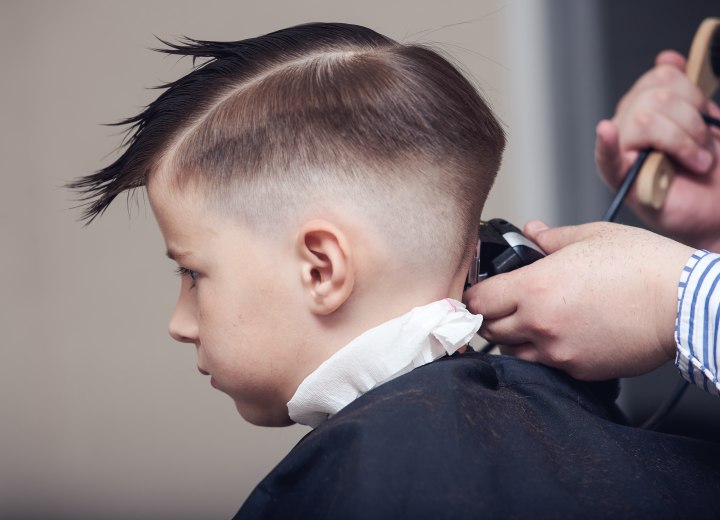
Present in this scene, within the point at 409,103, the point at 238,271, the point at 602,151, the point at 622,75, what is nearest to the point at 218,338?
the point at 238,271

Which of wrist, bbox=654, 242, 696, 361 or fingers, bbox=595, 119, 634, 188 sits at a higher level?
fingers, bbox=595, 119, 634, 188

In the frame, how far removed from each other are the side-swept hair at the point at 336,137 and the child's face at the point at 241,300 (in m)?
0.02

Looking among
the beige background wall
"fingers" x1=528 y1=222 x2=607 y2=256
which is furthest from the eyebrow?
the beige background wall

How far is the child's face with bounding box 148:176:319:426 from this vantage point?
74cm

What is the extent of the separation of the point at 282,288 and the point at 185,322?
14 cm

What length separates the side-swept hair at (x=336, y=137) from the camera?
28.5 inches

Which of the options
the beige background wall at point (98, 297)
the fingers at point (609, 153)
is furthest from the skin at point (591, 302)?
the beige background wall at point (98, 297)

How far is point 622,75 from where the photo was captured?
195cm

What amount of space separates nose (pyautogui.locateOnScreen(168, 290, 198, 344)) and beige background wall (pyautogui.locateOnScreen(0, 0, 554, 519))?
44.3 inches

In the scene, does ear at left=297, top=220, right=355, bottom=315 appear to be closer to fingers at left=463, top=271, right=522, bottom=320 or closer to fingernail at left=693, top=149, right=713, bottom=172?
fingers at left=463, top=271, right=522, bottom=320

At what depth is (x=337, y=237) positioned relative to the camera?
706mm

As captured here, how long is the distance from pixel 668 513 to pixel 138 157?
59 cm

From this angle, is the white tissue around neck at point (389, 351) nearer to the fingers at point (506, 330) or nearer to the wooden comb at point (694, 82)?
the fingers at point (506, 330)

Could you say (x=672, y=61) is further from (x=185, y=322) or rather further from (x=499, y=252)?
(x=185, y=322)
